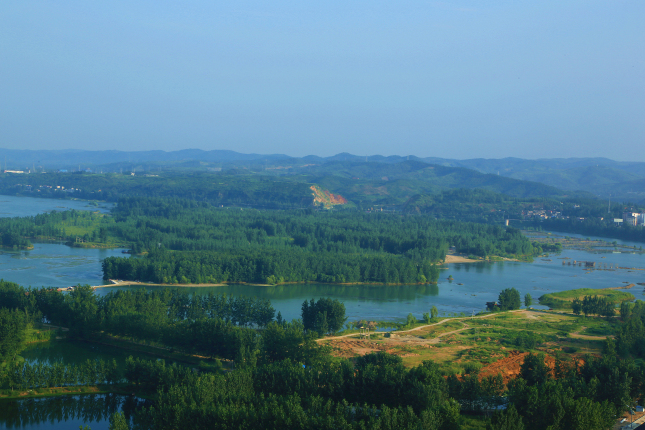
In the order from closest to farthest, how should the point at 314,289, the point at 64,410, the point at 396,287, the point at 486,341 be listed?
the point at 64,410 → the point at 486,341 → the point at 314,289 → the point at 396,287

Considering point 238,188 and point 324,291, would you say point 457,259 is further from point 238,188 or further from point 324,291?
point 238,188

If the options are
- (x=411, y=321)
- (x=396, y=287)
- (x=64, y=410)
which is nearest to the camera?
(x=64, y=410)

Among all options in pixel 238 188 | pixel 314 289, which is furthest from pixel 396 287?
pixel 238 188

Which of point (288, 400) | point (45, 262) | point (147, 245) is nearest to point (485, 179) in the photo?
point (147, 245)

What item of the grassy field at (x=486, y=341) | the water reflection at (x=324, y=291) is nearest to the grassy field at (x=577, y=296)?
the grassy field at (x=486, y=341)

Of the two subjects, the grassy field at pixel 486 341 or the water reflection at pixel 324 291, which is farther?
the water reflection at pixel 324 291

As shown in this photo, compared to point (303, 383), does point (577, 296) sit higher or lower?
lower

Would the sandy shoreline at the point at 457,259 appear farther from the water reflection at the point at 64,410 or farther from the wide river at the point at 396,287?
the water reflection at the point at 64,410
